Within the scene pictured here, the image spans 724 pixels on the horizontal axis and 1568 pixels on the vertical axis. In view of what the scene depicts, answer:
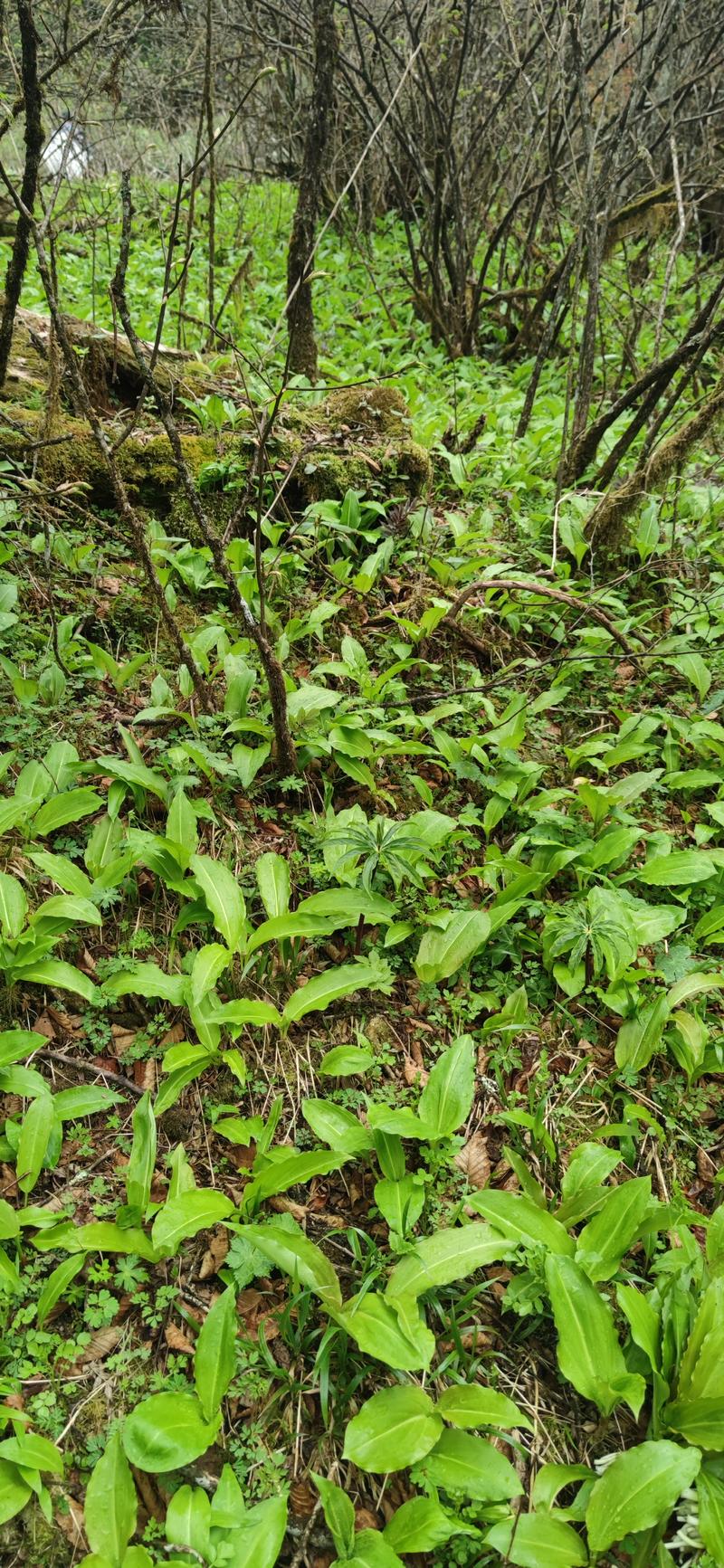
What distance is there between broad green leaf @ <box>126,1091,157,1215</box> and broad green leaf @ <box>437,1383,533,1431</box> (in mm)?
732

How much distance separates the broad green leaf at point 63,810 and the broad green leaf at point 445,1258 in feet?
4.90

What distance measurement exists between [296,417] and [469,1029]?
123 inches

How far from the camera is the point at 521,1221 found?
5.72 ft

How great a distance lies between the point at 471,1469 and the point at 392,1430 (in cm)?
16

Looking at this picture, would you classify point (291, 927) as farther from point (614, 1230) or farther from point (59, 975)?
point (614, 1230)

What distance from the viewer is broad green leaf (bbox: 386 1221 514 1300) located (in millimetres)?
1635

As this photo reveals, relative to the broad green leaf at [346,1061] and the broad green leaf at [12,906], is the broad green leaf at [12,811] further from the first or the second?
the broad green leaf at [346,1061]

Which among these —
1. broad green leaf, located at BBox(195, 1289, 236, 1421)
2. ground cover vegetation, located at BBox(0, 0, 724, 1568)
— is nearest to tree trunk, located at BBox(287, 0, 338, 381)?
ground cover vegetation, located at BBox(0, 0, 724, 1568)

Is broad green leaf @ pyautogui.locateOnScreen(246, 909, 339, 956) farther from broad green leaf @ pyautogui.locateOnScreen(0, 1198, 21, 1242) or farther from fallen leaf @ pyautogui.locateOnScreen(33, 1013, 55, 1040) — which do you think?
broad green leaf @ pyautogui.locateOnScreen(0, 1198, 21, 1242)

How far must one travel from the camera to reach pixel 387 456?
3.97 metres

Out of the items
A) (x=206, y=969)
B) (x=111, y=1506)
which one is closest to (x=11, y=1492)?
(x=111, y=1506)

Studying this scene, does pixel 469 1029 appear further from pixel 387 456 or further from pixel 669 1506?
pixel 387 456

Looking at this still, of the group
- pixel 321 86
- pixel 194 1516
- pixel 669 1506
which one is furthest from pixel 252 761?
pixel 321 86

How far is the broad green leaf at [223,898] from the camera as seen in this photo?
2191mm
